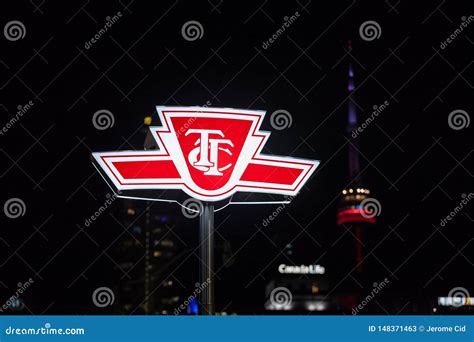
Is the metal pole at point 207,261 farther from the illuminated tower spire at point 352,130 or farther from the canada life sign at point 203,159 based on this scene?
the illuminated tower spire at point 352,130

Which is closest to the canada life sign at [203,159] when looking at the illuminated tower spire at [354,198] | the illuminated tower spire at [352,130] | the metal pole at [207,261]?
the metal pole at [207,261]

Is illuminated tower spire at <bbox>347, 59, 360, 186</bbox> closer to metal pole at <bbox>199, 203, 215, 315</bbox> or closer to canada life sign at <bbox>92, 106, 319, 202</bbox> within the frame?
canada life sign at <bbox>92, 106, 319, 202</bbox>

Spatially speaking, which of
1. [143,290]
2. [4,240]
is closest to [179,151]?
[4,240]

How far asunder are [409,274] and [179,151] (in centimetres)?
4442

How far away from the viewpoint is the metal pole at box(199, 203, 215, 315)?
9.95 metres

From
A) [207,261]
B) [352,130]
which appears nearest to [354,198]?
[352,130]

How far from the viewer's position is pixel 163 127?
1006cm

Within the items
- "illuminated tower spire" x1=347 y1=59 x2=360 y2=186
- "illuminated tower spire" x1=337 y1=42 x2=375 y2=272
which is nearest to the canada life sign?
"illuminated tower spire" x1=337 y1=42 x2=375 y2=272

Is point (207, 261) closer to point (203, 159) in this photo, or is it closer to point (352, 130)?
point (203, 159)

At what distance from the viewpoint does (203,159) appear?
10.0m

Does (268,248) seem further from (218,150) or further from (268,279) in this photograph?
(218,150)

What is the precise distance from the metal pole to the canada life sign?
391mm

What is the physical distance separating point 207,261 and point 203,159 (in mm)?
1598

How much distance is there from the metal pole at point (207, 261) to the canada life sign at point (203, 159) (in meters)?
0.39
